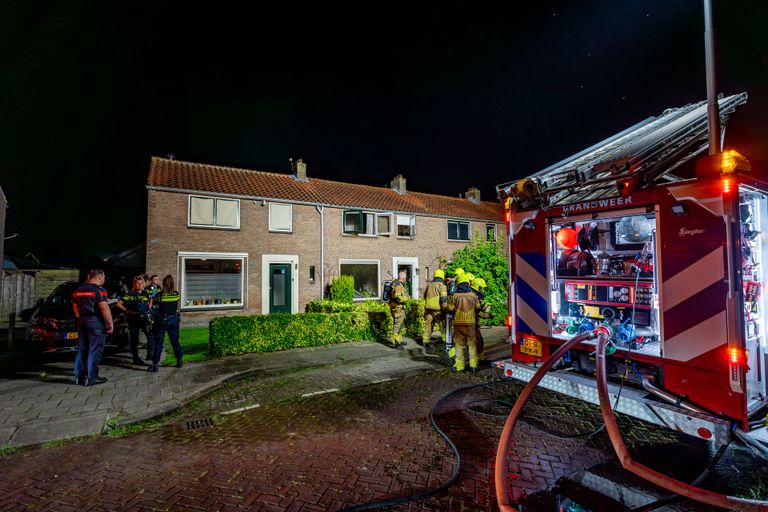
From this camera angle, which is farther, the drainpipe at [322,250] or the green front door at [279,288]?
the drainpipe at [322,250]

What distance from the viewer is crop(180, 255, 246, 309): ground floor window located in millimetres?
14594

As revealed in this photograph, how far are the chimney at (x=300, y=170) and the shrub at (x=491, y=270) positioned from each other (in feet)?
32.6

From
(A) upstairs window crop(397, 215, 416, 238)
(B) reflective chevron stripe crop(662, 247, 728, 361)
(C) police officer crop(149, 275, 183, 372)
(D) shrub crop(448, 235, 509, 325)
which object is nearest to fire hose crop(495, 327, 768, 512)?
(B) reflective chevron stripe crop(662, 247, 728, 361)

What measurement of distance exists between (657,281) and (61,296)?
11635 millimetres

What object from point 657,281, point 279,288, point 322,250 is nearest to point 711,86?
point 657,281

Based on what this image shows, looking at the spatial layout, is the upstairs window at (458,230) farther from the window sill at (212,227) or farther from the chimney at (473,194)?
the window sill at (212,227)

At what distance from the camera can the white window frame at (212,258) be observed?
1434cm

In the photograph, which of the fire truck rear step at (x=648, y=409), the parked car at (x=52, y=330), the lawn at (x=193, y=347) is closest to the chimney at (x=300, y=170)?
the lawn at (x=193, y=347)

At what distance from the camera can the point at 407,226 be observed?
20094 mm

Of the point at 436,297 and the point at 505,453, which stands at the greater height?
the point at 436,297

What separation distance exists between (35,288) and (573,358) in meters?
21.1

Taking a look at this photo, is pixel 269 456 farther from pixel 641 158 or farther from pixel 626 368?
pixel 641 158

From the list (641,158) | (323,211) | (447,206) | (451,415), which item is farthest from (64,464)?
(447,206)

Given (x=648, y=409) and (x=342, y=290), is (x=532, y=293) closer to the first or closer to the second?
(x=648, y=409)
